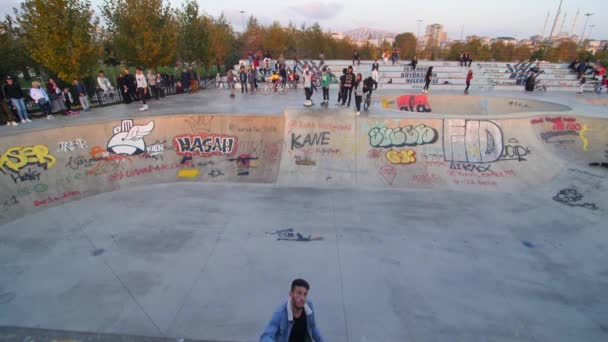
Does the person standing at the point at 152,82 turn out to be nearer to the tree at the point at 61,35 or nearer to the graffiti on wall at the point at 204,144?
the tree at the point at 61,35

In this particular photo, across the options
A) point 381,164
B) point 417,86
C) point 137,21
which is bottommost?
point 381,164

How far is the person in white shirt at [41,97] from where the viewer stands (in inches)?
451

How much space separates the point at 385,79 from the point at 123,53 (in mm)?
20464

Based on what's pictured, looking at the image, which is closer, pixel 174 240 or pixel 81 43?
pixel 174 240

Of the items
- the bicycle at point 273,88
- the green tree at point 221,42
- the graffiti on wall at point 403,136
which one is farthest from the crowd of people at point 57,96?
the green tree at point 221,42

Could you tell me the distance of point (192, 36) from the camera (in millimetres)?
22703

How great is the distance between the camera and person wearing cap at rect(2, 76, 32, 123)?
1088 centimetres

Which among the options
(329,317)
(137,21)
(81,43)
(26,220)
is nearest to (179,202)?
(26,220)

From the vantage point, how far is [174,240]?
746 centimetres

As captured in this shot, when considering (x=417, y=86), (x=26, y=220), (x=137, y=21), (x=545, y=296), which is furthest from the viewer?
(x=417, y=86)

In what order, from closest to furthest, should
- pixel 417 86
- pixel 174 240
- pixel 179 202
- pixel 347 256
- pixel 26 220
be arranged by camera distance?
pixel 347 256 < pixel 174 240 < pixel 26 220 < pixel 179 202 < pixel 417 86

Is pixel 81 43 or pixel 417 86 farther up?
pixel 81 43

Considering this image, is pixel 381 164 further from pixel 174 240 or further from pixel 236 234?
pixel 174 240

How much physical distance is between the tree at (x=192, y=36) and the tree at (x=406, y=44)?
6725 centimetres
